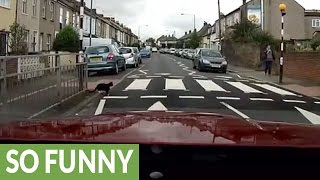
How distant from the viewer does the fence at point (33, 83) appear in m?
9.20

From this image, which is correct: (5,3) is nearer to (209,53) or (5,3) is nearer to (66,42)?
(66,42)

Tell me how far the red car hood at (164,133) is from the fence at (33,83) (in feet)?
18.1

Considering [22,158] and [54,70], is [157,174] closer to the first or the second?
[22,158]

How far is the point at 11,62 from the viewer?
935 centimetres

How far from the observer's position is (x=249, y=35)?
43.0 meters

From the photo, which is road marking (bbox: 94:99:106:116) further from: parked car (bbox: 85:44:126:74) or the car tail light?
the car tail light

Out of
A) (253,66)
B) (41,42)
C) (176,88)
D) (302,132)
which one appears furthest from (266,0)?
(302,132)

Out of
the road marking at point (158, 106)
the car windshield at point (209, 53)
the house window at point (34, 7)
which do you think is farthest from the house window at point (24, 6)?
the road marking at point (158, 106)

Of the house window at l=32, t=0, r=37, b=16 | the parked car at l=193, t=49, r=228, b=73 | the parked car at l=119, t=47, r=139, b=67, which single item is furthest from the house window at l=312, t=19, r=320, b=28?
the house window at l=32, t=0, r=37, b=16


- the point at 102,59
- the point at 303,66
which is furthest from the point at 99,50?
the point at 303,66

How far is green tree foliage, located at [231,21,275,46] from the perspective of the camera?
4088 centimetres

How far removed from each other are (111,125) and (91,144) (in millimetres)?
786

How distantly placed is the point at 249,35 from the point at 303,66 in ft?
48.4

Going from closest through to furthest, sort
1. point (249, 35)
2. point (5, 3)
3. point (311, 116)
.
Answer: point (311, 116), point (5, 3), point (249, 35)
